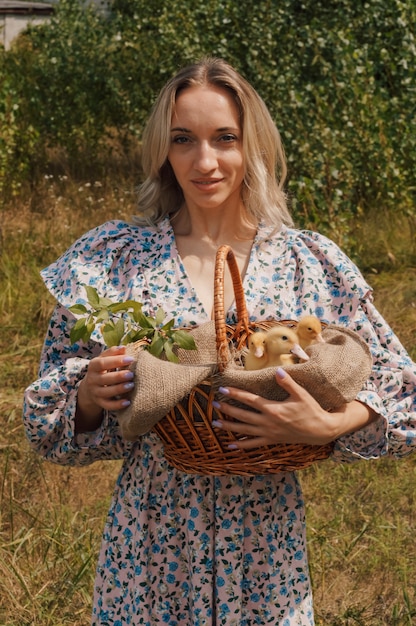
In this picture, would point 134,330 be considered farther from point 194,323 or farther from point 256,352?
point 256,352

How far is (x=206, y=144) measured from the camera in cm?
218

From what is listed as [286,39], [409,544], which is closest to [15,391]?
[409,544]

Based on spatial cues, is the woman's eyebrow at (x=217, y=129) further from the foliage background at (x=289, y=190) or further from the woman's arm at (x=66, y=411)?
the foliage background at (x=289, y=190)

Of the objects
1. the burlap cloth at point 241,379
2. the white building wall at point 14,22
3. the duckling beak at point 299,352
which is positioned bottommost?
the white building wall at point 14,22

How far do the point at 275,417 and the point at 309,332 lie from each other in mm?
210

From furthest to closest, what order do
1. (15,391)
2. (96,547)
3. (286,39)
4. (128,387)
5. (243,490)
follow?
(286,39) < (15,391) < (96,547) < (243,490) < (128,387)

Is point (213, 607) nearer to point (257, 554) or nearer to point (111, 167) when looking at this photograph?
point (257, 554)

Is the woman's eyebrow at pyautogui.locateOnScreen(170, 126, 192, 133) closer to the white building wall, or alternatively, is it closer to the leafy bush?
the leafy bush

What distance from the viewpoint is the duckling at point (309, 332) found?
75.0 inches

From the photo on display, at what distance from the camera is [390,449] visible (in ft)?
6.93

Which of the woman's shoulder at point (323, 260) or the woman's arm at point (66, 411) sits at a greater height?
the woman's shoulder at point (323, 260)

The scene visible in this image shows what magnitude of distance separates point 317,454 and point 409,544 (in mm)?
1922

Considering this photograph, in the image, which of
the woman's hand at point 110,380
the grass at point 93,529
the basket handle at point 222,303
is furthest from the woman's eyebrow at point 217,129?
the grass at point 93,529

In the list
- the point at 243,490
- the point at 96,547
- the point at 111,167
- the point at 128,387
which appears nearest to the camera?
the point at 128,387
